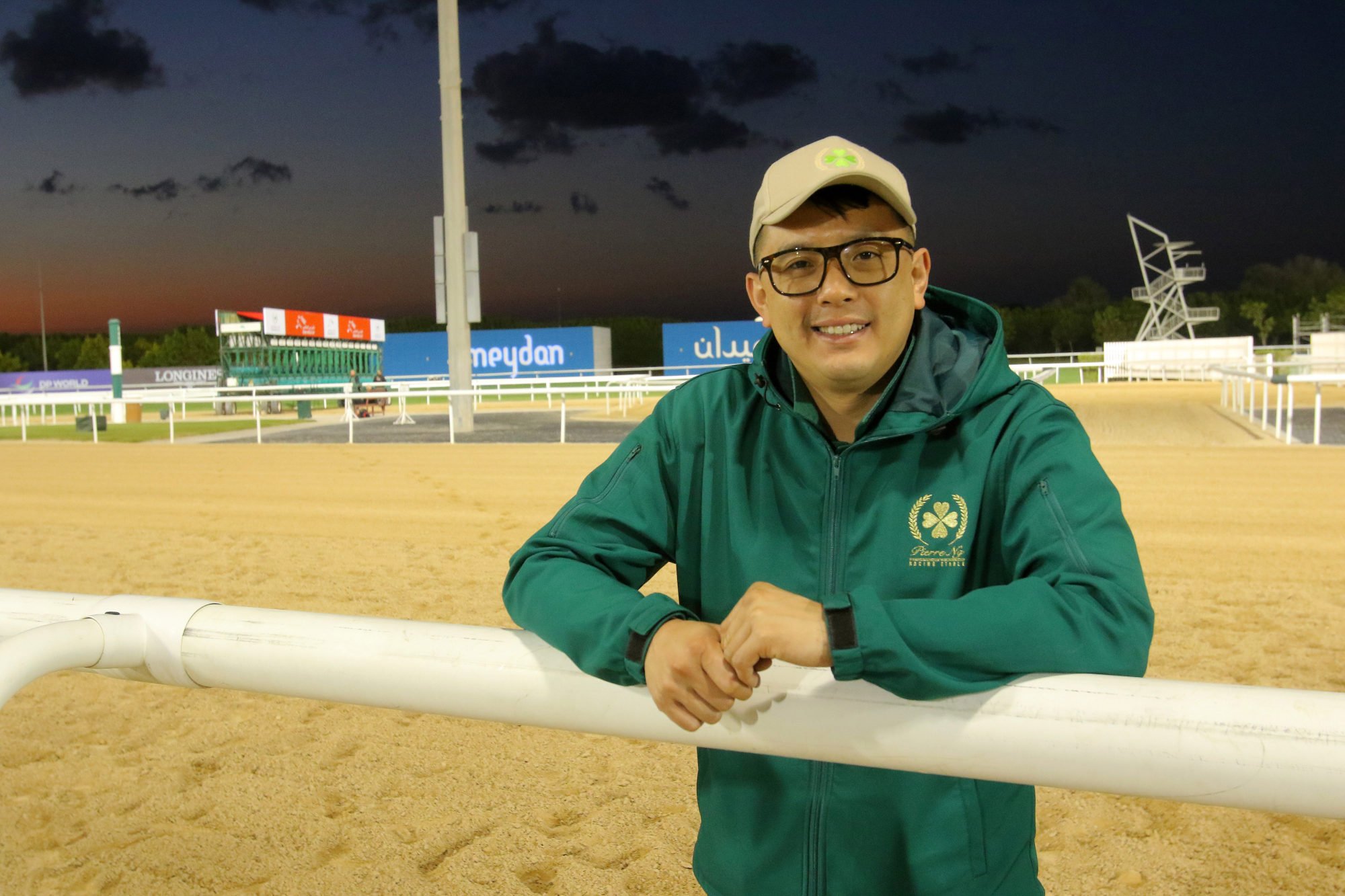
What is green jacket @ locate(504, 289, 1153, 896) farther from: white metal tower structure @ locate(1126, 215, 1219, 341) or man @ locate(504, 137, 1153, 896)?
white metal tower structure @ locate(1126, 215, 1219, 341)

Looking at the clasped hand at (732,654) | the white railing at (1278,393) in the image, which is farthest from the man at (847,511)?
the white railing at (1278,393)

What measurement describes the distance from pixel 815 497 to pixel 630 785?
1.77 m

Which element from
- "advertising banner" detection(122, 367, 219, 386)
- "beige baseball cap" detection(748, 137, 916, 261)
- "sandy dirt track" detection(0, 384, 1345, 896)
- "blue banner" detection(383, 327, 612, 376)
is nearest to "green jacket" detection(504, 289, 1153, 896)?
"beige baseball cap" detection(748, 137, 916, 261)

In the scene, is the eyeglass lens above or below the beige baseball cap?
below

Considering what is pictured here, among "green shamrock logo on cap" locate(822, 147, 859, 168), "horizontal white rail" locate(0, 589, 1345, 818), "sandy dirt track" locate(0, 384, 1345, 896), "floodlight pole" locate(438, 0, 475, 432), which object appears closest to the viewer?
"horizontal white rail" locate(0, 589, 1345, 818)

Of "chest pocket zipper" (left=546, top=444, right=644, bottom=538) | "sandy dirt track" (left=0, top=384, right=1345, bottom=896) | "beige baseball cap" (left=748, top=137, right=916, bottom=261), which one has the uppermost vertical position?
"beige baseball cap" (left=748, top=137, right=916, bottom=261)

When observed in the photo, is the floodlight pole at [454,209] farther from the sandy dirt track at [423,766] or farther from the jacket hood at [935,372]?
the jacket hood at [935,372]

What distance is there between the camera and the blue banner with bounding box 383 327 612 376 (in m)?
32.2

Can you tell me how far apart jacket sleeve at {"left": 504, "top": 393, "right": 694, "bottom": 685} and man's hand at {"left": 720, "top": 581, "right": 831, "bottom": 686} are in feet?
0.40

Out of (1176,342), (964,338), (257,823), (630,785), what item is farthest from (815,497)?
(1176,342)

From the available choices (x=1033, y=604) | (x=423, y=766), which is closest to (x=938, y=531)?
(x=1033, y=604)

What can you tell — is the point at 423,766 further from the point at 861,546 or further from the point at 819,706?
the point at 819,706

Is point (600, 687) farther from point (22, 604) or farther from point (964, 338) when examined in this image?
point (964, 338)

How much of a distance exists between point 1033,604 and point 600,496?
0.69m
